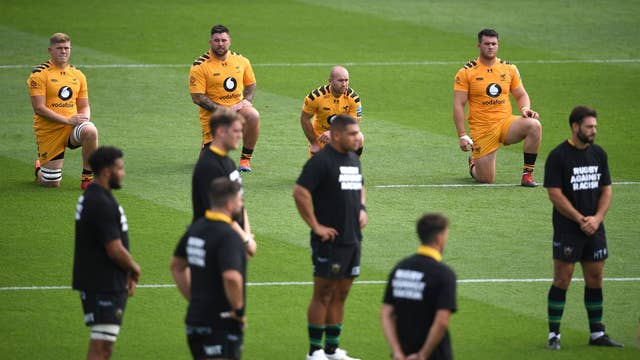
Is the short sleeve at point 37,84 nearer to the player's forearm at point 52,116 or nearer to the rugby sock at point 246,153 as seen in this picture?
the player's forearm at point 52,116

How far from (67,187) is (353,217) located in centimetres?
697

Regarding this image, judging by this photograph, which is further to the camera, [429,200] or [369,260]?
[429,200]

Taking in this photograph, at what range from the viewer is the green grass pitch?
36.5 ft

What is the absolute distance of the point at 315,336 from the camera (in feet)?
32.8

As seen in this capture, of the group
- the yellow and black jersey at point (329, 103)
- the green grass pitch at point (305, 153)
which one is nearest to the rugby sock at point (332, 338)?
the green grass pitch at point (305, 153)

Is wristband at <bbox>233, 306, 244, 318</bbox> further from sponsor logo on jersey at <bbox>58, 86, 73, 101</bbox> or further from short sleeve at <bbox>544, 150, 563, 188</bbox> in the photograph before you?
sponsor logo on jersey at <bbox>58, 86, 73, 101</bbox>

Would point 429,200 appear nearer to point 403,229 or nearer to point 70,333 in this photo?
point 403,229

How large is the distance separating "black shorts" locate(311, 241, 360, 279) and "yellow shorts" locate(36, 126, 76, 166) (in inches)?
263

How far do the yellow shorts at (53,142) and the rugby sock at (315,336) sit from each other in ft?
22.1

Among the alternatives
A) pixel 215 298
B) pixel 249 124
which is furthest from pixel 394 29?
pixel 215 298

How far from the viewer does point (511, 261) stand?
12.9 meters

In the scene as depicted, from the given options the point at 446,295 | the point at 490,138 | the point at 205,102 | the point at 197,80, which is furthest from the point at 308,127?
the point at 446,295

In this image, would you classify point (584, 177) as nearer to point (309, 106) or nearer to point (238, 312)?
point (238, 312)

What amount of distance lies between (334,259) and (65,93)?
703 centimetres
